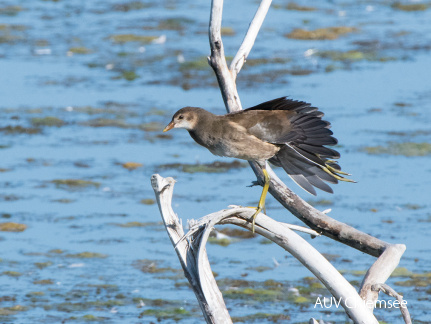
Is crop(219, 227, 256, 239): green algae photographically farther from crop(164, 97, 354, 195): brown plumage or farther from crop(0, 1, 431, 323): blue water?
crop(164, 97, 354, 195): brown plumage

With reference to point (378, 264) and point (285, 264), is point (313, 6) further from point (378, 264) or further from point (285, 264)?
point (378, 264)

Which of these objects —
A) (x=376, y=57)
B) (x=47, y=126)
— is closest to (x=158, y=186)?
(x=47, y=126)

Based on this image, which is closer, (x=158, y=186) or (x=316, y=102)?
(x=158, y=186)

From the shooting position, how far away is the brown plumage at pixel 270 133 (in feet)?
14.6

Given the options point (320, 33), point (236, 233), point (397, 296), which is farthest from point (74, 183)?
point (320, 33)

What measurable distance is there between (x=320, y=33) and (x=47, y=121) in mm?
5224

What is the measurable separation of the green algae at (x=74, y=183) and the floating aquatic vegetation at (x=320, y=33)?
620 cm

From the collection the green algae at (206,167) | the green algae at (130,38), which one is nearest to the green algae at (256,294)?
the green algae at (206,167)

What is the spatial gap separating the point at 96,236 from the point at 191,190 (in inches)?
43.9

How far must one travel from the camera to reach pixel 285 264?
6.67 m

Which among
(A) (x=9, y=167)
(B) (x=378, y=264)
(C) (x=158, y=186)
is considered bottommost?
(A) (x=9, y=167)

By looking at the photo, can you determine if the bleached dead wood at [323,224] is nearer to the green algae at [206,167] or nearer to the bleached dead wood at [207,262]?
the bleached dead wood at [207,262]

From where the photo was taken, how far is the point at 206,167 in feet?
28.1

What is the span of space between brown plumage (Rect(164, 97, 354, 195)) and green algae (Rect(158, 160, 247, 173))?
3.88 m
